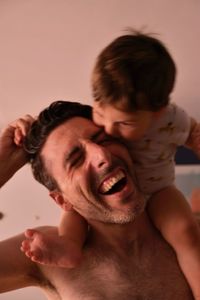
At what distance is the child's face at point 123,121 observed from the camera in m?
0.88

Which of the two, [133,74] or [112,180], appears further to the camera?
[112,180]

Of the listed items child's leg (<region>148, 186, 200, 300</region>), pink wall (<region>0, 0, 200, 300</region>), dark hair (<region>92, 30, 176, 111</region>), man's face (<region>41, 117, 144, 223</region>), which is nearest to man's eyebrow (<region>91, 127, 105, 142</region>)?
man's face (<region>41, 117, 144, 223</region>)

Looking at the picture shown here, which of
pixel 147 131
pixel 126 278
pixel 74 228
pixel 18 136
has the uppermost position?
pixel 18 136

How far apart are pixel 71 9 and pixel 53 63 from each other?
24 cm

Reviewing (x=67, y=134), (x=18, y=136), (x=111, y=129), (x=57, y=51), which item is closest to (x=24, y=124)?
(x=18, y=136)

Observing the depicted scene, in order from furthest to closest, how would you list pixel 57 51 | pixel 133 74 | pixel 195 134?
1. pixel 57 51
2. pixel 195 134
3. pixel 133 74

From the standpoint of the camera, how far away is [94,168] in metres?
0.99

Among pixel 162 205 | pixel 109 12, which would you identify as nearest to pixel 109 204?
pixel 162 205

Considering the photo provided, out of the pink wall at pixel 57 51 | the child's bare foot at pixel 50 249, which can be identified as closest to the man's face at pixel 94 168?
the child's bare foot at pixel 50 249

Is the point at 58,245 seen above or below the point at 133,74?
below

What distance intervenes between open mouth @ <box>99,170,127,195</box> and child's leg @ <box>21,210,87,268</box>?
0.48 ft

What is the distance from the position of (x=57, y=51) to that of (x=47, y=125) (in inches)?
33.7

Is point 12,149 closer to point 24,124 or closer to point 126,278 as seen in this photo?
point 24,124

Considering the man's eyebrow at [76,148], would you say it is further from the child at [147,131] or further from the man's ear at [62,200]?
the man's ear at [62,200]
